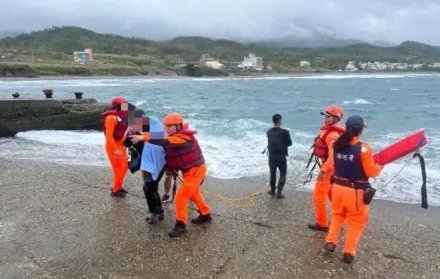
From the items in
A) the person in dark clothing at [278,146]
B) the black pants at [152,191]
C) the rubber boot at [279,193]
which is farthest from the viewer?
the rubber boot at [279,193]

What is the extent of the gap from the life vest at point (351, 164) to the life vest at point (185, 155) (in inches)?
74.7

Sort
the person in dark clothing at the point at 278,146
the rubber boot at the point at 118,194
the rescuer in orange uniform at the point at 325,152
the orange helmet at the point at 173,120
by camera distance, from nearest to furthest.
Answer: the orange helmet at the point at 173,120 → the rescuer in orange uniform at the point at 325,152 → the rubber boot at the point at 118,194 → the person in dark clothing at the point at 278,146

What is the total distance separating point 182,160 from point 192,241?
3.65 ft

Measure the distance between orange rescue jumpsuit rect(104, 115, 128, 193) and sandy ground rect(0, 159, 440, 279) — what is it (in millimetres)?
392

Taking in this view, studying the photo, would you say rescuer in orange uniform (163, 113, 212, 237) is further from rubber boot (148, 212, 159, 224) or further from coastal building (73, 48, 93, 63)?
coastal building (73, 48, 93, 63)

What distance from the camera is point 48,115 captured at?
15.4m

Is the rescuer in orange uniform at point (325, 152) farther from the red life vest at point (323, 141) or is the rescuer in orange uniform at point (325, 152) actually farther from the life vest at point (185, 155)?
the life vest at point (185, 155)

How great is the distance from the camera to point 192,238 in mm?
5500

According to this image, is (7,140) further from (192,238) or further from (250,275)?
(250,275)

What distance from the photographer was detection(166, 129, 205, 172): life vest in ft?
17.7

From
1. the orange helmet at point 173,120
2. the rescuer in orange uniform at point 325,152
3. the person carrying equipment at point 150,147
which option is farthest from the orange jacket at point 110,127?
the rescuer in orange uniform at point 325,152

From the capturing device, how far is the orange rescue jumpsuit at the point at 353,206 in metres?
4.66

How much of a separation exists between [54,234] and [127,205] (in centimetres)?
146

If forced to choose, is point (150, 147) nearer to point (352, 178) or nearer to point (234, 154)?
point (352, 178)
